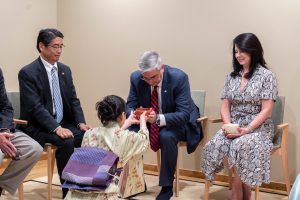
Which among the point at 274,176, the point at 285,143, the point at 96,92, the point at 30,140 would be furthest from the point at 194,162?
the point at 30,140

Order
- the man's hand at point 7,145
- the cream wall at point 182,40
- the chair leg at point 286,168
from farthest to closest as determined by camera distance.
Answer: the cream wall at point 182,40 → the chair leg at point 286,168 → the man's hand at point 7,145

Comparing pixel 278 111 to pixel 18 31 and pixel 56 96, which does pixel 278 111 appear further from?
pixel 18 31

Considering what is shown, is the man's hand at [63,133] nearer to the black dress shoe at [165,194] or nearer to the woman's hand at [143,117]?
the woman's hand at [143,117]

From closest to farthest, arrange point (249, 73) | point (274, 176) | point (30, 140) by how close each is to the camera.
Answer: point (30, 140), point (249, 73), point (274, 176)

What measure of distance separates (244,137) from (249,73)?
0.50 m

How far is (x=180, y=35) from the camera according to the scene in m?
4.18

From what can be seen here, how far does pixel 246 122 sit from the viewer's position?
3.33 meters

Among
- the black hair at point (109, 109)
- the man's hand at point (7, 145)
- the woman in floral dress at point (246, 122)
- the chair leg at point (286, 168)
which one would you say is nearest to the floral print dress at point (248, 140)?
the woman in floral dress at point (246, 122)

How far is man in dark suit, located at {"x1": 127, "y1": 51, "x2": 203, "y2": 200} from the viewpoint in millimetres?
3320

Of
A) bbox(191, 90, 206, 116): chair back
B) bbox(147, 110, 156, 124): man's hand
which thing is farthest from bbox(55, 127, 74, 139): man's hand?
bbox(191, 90, 206, 116): chair back

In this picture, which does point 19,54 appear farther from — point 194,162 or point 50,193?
point 194,162

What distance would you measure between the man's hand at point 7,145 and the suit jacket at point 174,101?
35.9 inches

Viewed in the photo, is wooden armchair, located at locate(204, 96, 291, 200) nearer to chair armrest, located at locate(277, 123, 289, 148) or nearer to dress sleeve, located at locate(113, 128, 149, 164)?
chair armrest, located at locate(277, 123, 289, 148)

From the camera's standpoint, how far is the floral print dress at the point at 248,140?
3.06 m
